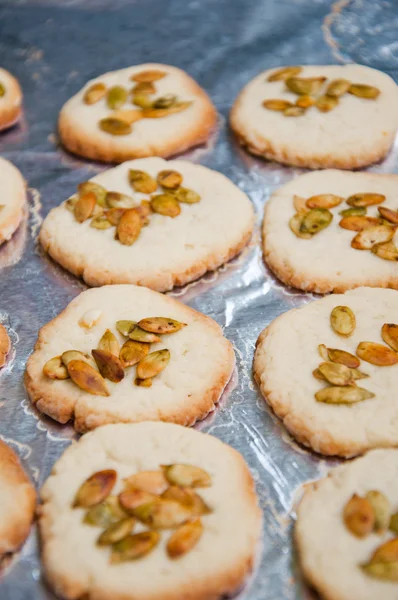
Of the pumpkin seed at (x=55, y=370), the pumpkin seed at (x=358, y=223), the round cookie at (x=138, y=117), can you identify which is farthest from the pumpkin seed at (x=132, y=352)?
the round cookie at (x=138, y=117)

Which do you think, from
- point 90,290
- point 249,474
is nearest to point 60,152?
point 90,290

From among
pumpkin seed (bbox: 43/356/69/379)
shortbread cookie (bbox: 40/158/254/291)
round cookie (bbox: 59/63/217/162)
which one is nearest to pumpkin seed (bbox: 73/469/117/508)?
pumpkin seed (bbox: 43/356/69/379)

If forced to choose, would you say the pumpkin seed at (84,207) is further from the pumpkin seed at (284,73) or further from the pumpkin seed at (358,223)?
the pumpkin seed at (284,73)

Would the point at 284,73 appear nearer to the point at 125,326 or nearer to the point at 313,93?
the point at 313,93

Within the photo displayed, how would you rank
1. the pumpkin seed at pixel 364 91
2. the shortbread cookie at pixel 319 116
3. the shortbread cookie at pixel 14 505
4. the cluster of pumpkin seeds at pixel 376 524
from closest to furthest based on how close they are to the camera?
the cluster of pumpkin seeds at pixel 376 524
the shortbread cookie at pixel 14 505
the shortbread cookie at pixel 319 116
the pumpkin seed at pixel 364 91

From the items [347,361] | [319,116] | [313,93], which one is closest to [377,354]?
[347,361]

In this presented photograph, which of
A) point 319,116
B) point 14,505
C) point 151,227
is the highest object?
point 319,116

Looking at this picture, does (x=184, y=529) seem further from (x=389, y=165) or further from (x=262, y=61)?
(x=262, y=61)

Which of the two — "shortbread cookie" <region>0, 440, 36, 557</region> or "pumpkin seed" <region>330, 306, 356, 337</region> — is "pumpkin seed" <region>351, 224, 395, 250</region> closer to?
"pumpkin seed" <region>330, 306, 356, 337</region>
